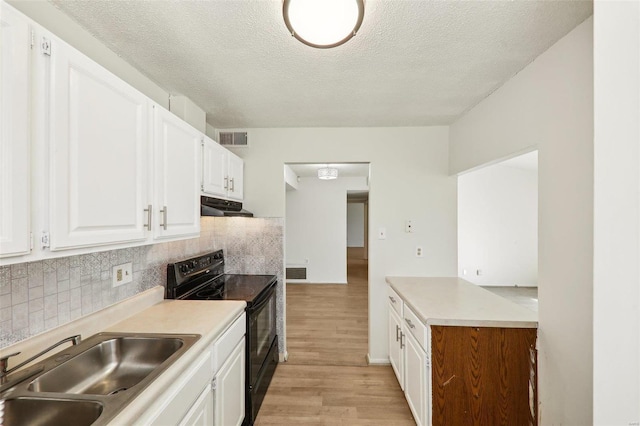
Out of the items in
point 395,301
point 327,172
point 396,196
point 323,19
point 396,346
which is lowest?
point 396,346

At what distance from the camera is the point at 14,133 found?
809 millimetres

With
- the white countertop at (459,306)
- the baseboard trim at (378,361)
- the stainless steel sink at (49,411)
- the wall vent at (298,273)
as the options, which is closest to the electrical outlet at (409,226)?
the white countertop at (459,306)

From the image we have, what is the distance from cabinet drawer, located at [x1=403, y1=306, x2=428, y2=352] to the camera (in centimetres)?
179

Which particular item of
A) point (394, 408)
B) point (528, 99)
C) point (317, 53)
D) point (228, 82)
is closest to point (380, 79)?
point (317, 53)

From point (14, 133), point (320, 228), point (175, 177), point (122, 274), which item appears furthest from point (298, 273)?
point (14, 133)

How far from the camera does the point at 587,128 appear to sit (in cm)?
127

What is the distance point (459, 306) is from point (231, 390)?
5.31 feet

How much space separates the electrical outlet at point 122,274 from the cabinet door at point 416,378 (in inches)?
76.9

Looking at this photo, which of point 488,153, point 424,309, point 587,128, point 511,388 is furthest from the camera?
point 488,153

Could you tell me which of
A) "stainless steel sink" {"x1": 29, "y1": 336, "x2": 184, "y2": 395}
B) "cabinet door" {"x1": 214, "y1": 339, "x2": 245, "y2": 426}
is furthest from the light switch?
"stainless steel sink" {"x1": 29, "y1": 336, "x2": 184, "y2": 395}

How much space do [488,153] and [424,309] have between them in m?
1.32

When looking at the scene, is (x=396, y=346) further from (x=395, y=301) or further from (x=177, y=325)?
(x=177, y=325)

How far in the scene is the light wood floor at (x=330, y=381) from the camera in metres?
2.11

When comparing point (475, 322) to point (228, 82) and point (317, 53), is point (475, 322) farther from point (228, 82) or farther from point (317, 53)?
point (228, 82)
